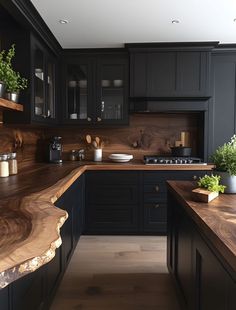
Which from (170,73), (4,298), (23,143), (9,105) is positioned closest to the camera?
(4,298)

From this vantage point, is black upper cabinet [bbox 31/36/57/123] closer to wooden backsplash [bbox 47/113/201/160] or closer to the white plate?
wooden backsplash [bbox 47/113/201/160]

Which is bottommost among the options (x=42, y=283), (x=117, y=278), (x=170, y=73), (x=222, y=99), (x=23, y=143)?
(x=117, y=278)

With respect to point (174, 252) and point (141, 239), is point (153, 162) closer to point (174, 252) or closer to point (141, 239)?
point (141, 239)

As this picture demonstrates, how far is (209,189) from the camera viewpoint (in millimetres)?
1583

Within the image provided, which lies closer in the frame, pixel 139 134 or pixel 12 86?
pixel 12 86

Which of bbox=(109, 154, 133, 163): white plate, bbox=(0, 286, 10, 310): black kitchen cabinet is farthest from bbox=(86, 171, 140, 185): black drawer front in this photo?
bbox=(0, 286, 10, 310): black kitchen cabinet

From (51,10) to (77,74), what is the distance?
44.1 inches

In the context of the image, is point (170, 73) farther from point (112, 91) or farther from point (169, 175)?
point (169, 175)

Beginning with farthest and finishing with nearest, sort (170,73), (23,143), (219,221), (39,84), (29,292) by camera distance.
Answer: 1. (170,73)
2. (23,143)
3. (39,84)
4. (29,292)
5. (219,221)

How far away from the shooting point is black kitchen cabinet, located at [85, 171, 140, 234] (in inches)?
136

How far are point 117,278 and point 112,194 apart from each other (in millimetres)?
1176

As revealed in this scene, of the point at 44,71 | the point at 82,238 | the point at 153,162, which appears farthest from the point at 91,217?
the point at 44,71

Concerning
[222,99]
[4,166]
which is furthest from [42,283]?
[222,99]

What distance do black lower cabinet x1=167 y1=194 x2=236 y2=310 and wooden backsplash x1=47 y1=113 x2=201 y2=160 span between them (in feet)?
5.93
